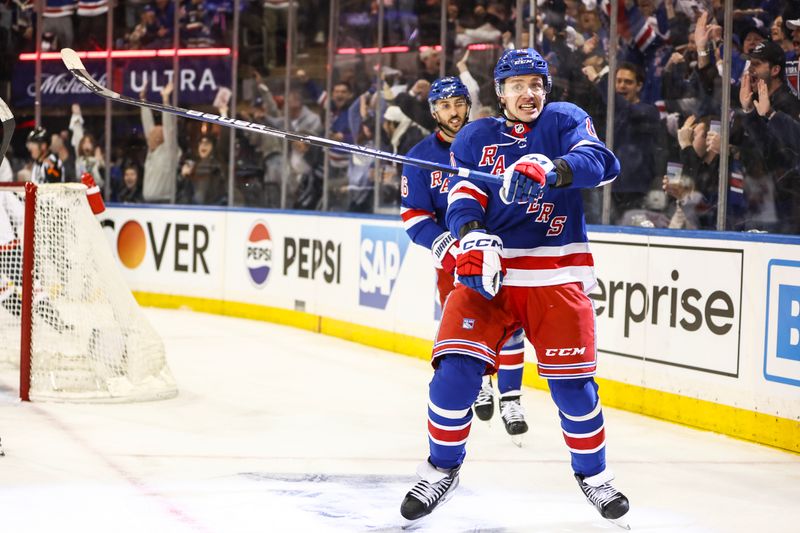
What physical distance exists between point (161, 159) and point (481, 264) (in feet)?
25.8

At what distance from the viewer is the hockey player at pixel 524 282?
3.15 meters

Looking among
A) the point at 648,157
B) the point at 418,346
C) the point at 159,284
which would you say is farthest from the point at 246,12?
the point at 648,157

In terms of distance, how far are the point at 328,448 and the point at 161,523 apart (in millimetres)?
1229

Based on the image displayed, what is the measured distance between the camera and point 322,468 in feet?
13.0

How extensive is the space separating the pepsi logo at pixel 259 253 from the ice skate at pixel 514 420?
4765mm

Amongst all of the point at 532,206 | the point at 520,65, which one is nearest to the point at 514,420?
the point at 532,206

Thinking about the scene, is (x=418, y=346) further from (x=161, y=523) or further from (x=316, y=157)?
(x=161, y=523)

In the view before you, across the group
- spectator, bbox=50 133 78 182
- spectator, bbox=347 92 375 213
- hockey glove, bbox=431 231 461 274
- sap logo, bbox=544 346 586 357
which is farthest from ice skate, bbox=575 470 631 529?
spectator, bbox=50 133 78 182

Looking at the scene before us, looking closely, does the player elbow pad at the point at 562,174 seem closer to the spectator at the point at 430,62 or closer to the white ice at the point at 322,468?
the white ice at the point at 322,468

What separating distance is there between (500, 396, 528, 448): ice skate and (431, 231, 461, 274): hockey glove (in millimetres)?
633

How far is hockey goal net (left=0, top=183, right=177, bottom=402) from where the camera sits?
506cm

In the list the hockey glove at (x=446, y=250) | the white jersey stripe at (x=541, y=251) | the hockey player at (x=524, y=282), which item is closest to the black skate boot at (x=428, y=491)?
the hockey player at (x=524, y=282)

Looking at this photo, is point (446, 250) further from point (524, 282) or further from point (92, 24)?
point (92, 24)

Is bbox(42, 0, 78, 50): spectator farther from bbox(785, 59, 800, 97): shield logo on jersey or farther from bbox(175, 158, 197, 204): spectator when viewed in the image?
bbox(785, 59, 800, 97): shield logo on jersey
